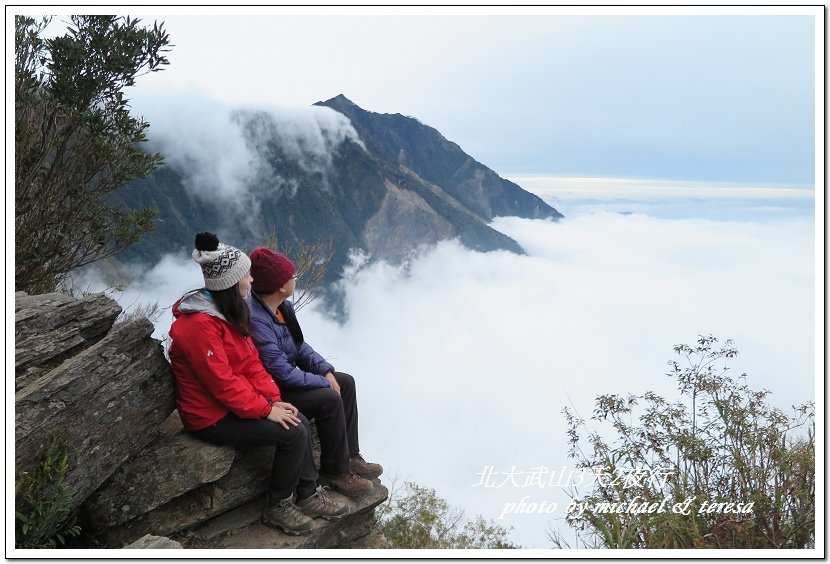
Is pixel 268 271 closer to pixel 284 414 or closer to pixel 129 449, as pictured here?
pixel 284 414

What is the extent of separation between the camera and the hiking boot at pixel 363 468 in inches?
194

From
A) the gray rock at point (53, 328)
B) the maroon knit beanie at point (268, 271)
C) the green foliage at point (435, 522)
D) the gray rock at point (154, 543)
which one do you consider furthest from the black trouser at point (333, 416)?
the green foliage at point (435, 522)

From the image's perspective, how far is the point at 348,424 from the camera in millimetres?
4828

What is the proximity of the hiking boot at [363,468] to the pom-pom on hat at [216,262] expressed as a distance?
74.8 inches

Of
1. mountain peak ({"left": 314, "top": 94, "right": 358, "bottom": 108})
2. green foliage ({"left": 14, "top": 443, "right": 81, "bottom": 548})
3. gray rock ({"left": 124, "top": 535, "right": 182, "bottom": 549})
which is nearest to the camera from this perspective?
green foliage ({"left": 14, "top": 443, "right": 81, "bottom": 548})

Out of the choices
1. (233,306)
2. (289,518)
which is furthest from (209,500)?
(233,306)

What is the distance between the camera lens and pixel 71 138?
720cm

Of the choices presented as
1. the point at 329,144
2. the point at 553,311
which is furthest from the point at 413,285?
the point at 329,144

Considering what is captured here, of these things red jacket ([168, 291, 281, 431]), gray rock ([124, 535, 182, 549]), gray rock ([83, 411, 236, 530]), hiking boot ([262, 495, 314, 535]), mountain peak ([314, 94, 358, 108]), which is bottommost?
hiking boot ([262, 495, 314, 535])

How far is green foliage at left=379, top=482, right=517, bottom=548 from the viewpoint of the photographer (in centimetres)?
831

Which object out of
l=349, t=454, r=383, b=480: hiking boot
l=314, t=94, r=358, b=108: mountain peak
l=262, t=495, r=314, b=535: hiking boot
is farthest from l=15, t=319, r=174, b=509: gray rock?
l=314, t=94, r=358, b=108: mountain peak

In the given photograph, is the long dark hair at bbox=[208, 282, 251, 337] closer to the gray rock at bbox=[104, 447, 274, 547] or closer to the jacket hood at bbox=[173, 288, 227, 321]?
the jacket hood at bbox=[173, 288, 227, 321]

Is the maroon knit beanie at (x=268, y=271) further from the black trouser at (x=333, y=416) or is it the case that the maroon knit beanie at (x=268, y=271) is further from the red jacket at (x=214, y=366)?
the black trouser at (x=333, y=416)

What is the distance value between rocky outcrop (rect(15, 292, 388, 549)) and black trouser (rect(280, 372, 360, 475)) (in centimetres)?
43
